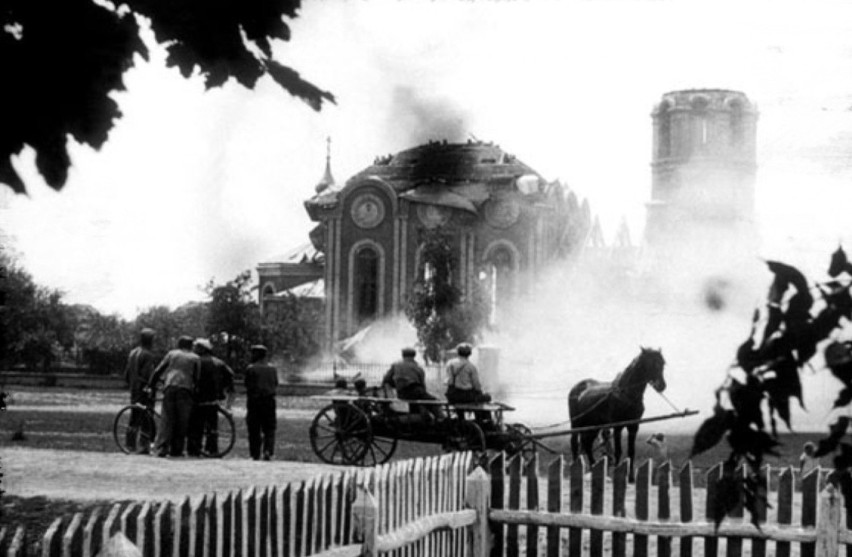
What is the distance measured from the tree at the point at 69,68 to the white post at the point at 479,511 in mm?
5208

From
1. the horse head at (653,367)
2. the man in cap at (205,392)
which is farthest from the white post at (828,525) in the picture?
the man in cap at (205,392)

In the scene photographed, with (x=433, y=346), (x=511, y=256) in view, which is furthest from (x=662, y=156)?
(x=433, y=346)

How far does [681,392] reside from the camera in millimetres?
33156

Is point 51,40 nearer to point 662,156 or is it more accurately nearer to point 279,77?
point 279,77

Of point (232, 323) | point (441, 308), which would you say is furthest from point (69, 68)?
point (232, 323)

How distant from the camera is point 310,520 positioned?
20.0 feet

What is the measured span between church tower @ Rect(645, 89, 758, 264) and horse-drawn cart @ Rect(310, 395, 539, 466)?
29.8 m

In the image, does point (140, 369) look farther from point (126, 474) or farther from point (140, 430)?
point (126, 474)

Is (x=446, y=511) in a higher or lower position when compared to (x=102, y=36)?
lower

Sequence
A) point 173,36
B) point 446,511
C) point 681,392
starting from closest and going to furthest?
point 173,36
point 446,511
point 681,392

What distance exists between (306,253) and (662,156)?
19269mm

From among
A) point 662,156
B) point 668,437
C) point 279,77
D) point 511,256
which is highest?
point 662,156

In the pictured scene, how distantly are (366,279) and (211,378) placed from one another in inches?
1799

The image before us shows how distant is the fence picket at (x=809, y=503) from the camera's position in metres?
7.84
